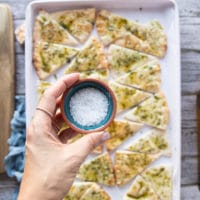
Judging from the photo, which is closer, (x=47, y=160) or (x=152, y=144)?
(x=47, y=160)

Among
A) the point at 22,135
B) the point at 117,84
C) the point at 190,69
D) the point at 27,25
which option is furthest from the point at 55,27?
the point at 190,69

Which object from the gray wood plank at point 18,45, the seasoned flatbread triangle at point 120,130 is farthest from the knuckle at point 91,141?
the gray wood plank at point 18,45

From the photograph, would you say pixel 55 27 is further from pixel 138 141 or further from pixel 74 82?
pixel 138 141

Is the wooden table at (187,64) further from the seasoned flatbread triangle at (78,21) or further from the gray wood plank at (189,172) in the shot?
the seasoned flatbread triangle at (78,21)

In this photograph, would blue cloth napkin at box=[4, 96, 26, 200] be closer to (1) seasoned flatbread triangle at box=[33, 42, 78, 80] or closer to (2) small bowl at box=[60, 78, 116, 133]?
(1) seasoned flatbread triangle at box=[33, 42, 78, 80]

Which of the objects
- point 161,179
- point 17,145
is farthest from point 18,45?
point 161,179

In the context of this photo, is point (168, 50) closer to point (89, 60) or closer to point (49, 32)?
point (89, 60)
